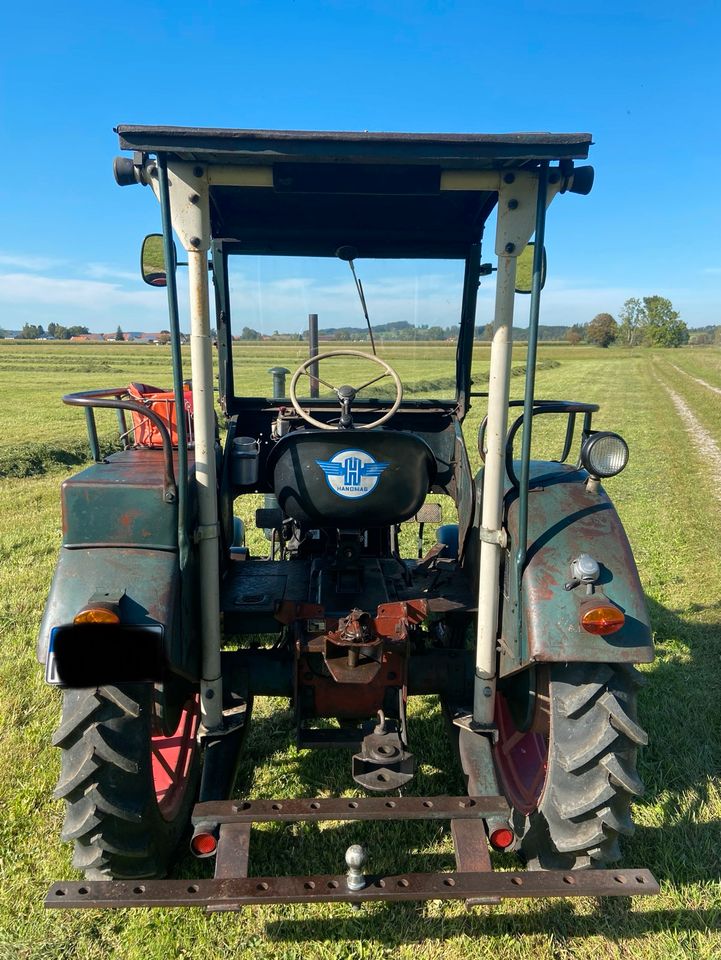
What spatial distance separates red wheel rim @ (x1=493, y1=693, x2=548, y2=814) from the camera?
3.19 meters

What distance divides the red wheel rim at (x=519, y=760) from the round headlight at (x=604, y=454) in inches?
51.2

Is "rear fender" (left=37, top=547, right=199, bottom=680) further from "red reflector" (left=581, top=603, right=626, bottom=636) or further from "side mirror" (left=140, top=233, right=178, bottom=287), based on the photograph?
"red reflector" (left=581, top=603, right=626, bottom=636)

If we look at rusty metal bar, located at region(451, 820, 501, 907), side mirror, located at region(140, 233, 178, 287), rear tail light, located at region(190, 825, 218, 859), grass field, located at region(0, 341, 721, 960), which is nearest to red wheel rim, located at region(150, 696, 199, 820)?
grass field, located at region(0, 341, 721, 960)

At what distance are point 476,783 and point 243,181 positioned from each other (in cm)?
264

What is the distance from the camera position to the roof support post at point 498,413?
102 inches

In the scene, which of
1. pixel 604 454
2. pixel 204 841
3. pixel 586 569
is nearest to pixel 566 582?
pixel 586 569

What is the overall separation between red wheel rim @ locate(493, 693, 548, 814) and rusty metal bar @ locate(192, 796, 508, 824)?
697 mm

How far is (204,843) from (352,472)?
1544mm

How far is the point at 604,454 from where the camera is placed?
9.23 feet

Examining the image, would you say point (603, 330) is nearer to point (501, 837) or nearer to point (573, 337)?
point (573, 337)

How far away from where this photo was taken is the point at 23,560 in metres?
6.86

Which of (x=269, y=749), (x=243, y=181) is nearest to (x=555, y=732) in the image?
(x=269, y=749)

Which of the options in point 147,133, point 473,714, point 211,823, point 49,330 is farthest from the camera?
point 49,330

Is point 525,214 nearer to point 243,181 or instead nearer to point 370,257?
point 243,181
